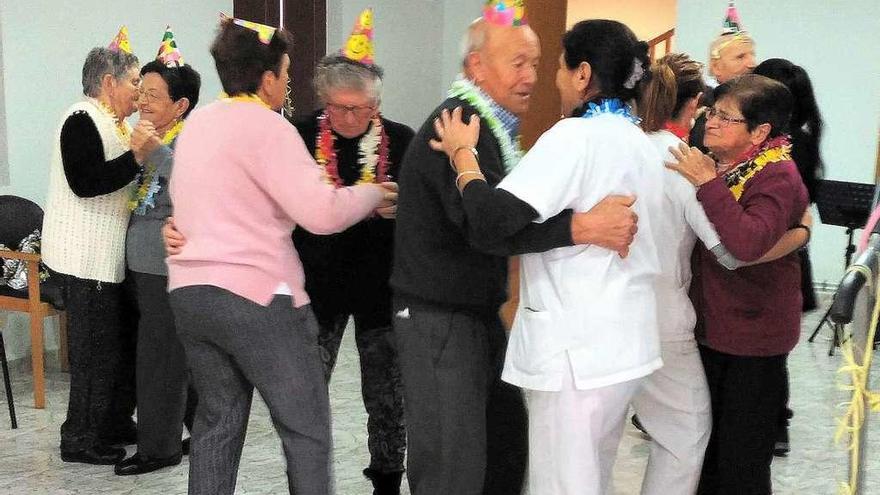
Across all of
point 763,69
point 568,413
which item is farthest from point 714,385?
point 763,69

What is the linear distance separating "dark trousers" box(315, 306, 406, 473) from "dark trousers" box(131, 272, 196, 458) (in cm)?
66

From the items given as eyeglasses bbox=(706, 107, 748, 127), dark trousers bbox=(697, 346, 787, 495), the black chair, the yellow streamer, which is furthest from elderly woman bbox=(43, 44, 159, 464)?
the yellow streamer

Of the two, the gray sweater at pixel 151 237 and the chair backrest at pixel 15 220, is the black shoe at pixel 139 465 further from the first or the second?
the chair backrest at pixel 15 220

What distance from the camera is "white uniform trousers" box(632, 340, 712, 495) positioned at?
2.46m

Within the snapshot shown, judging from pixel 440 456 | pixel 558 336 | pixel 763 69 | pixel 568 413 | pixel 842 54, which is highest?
pixel 842 54

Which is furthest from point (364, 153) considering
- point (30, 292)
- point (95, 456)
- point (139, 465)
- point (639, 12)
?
point (639, 12)

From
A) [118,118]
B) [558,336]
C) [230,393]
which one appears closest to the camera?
[558,336]

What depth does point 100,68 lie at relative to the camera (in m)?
3.41

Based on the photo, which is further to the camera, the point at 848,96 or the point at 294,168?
the point at 848,96

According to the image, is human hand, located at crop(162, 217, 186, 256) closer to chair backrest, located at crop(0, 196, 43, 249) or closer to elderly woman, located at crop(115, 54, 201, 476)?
elderly woman, located at crop(115, 54, 201, 476)

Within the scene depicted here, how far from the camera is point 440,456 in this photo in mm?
2342

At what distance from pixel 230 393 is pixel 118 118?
4.69 feet

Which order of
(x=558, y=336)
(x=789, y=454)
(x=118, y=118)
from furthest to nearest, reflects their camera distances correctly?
(x=789, y=454)
(x=118, y=118)
(x=558, y=336)

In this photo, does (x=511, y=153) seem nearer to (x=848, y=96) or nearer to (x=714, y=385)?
(x=714, y=385)
